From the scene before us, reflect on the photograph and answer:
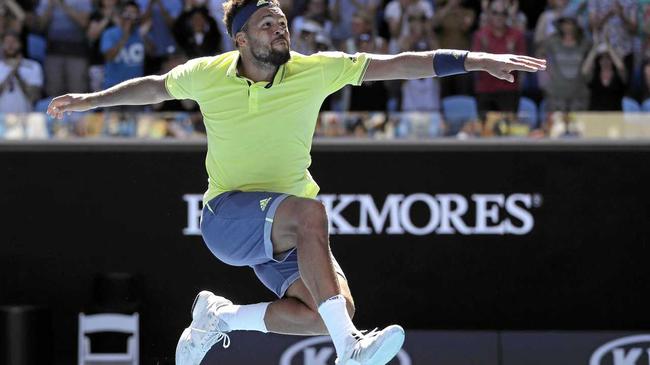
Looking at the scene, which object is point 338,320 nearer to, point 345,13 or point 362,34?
point 362,34

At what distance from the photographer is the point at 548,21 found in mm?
10688

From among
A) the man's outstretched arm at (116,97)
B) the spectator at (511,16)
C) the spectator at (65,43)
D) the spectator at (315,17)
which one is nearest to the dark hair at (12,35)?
the spectator at (65,43)

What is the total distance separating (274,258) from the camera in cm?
598

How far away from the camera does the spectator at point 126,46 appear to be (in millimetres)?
10367

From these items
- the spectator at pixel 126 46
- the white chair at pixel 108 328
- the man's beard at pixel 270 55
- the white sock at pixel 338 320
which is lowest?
the white chair at pixel 108 328

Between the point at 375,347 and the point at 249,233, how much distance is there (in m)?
0.93

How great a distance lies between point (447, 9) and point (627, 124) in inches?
111

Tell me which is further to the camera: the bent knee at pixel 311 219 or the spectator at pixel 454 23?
the spectator at pixel 454 23

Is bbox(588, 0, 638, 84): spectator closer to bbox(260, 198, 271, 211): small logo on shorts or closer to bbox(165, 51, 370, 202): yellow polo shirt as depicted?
bbox(165, 51, 370, 202): yellow polo shirt

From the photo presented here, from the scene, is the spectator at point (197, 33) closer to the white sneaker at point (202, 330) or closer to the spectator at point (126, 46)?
the spectator at point (126, 46)

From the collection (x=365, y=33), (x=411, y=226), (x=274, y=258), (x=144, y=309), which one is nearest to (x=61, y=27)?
(x=365, y=33)

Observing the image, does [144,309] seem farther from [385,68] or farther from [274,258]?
[385,68]

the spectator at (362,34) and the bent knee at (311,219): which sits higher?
the spectator at (362,34)

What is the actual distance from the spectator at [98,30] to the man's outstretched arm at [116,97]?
13.1 ft
